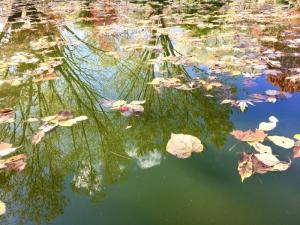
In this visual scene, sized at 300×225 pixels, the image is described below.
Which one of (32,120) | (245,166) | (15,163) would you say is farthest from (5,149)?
(245,166)

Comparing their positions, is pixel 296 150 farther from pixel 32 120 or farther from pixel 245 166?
pixel 32 120

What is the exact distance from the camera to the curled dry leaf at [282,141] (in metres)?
1.77

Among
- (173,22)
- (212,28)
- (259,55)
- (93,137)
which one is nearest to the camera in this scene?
(93,137)

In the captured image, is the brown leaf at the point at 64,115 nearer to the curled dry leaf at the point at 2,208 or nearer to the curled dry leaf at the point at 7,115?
the curled dry leaf at the point at 7,115

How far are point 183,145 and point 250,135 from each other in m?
0.45

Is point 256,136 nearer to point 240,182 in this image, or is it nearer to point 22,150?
point 240,182

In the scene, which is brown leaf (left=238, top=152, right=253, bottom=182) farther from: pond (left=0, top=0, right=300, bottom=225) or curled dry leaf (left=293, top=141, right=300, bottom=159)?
curled dry leaf (left=293, top=141, right=300, bottom=159)

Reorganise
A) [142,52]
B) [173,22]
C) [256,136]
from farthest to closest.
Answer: [173,22] → [142,52] → [256,136]

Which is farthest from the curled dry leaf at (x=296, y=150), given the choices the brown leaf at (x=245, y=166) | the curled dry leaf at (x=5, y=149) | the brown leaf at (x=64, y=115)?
the curled dry leaf at (x=5, y=149)

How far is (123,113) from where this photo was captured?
2307 mm

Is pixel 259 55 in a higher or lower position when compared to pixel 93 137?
higher

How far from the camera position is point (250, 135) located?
1.89 m

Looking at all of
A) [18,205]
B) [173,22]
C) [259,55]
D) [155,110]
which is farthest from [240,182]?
[173,22]

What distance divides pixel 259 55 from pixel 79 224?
3.00 m
